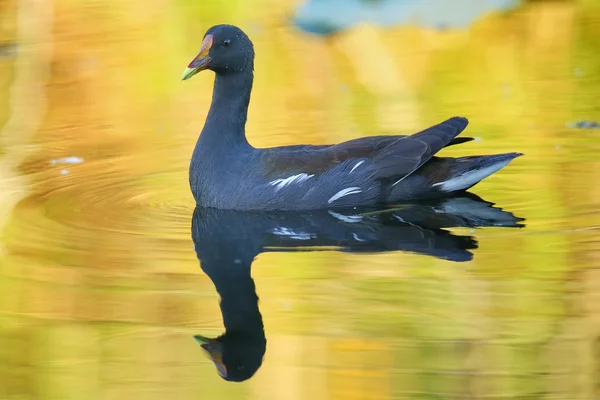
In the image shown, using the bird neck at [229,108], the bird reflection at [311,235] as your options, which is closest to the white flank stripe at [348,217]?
the bird reflection at [311,235]

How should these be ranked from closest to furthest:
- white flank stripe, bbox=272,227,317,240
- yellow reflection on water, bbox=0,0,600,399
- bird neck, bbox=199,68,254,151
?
1. yellow reflection on water, bbox=0,0,600,399
2. white flank stripe, bbox=272,227,317,240
3. bird neck, bbox=199,68,254,151

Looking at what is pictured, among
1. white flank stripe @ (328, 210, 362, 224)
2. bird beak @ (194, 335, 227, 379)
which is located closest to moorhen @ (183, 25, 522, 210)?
white flank stripe @ (328, 210, 362, 224)

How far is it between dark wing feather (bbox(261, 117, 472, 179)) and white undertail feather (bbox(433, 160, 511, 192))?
0.62 feet

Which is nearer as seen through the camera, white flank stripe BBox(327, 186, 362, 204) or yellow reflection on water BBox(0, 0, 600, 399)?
yellow reflection on water BBox(0, 0, 600, 399)

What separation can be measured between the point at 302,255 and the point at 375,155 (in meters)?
1.19

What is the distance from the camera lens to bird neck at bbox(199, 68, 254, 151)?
6.91 metres

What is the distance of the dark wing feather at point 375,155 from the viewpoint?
21.8ft

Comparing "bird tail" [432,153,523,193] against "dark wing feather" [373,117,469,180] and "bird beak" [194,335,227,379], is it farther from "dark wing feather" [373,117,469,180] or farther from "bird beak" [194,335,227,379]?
"bird beak" [194,335,227,379]

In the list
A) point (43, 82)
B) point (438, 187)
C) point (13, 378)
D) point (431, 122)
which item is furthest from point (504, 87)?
point (13, 378)

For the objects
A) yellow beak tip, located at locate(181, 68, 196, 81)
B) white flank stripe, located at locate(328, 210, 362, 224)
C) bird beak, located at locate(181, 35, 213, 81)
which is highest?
bird beak, located at locate(181, 35, 213, 81)

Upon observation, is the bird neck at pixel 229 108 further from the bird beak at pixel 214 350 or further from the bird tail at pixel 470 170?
the bird beak at pixel 214 350

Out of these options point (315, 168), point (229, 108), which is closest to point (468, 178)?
point (315, 168)

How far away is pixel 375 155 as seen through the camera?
674 centimetres

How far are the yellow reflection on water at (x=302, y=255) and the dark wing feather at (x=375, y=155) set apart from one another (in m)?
0.52
